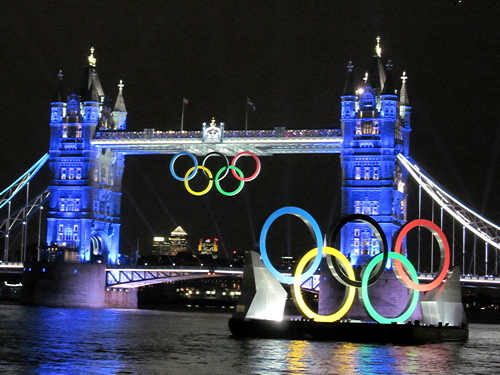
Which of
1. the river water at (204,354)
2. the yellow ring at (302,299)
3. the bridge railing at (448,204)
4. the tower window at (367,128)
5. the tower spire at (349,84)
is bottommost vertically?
the river water at (204,354)

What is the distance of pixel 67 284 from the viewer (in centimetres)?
9250

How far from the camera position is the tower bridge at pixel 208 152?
8769 centimetres

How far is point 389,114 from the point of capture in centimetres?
8856

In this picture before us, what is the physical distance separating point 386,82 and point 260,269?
127ft

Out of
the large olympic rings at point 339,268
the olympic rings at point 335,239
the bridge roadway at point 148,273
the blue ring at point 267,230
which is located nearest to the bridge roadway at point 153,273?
the bridge roadway at point 148,273

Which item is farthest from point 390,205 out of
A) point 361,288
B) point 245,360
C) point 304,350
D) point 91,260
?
point 245,360

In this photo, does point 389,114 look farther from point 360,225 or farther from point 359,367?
point 359,367

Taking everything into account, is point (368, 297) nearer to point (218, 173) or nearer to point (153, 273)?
point (218, 173)

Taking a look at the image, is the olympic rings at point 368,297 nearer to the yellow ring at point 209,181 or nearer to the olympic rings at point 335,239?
the olympic rings at point 335,239

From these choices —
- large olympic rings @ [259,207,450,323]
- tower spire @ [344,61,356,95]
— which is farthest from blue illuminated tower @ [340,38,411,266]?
large olympic rings @ [259,207,450,323]

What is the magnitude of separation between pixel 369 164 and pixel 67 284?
2520 centimetres

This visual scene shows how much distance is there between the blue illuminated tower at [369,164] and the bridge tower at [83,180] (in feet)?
68.0

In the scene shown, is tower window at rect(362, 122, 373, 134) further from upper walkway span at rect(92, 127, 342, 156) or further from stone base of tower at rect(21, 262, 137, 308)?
→ stone base of tower at rect(21, 262, 137, 308)

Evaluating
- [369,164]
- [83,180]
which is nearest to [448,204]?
[369,164]
